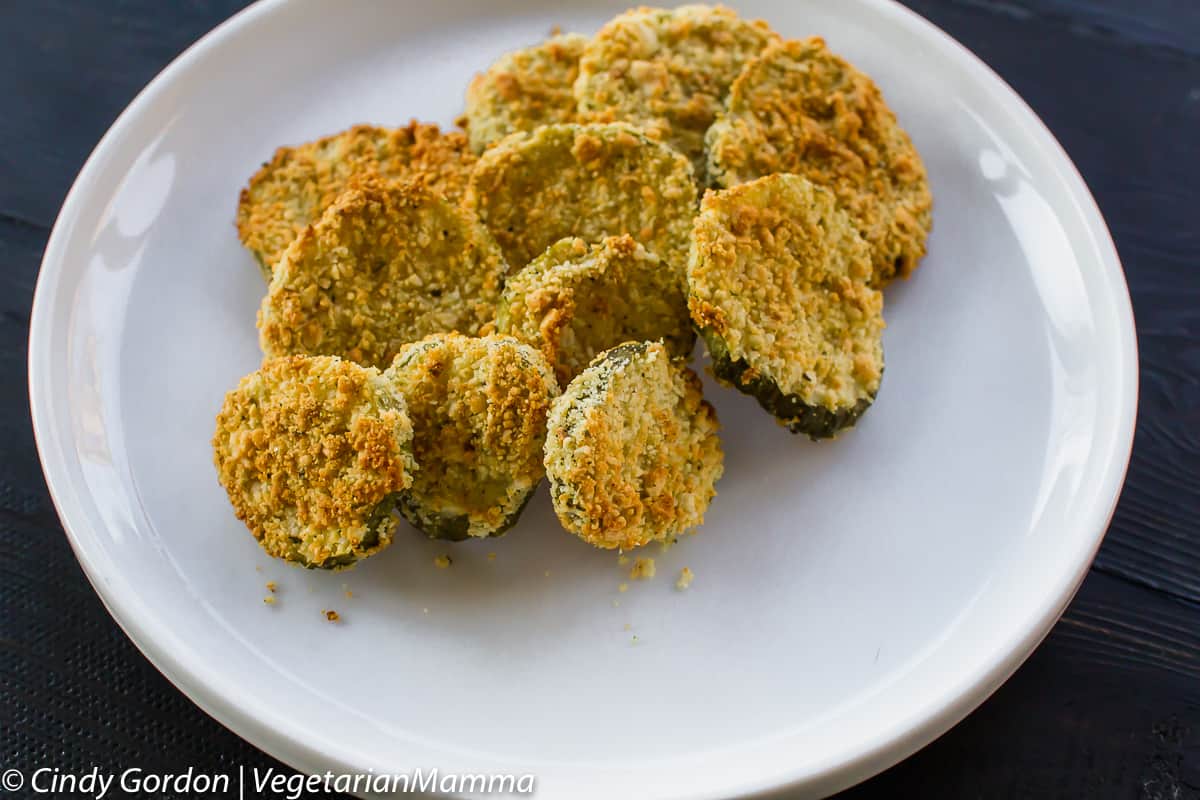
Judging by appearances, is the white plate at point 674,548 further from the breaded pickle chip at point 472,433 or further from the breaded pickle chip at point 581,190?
the breaded pickle chip at point 581,190

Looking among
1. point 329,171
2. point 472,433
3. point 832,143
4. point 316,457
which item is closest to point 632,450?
point 472,433

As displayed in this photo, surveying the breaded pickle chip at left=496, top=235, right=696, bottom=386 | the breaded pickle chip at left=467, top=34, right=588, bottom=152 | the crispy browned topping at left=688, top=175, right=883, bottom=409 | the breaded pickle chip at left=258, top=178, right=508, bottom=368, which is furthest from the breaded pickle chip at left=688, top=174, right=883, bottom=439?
the breaded pickle chip at left=467, top=34, right=588, bottom=152

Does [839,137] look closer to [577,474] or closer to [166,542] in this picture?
[577,474]

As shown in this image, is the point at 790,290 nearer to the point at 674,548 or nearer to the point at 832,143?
the point at 832,143

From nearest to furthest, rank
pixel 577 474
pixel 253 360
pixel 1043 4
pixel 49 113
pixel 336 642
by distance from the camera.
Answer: pixel 577 474 < pixel 336 642 < pixel 253 360 < pixel 49 113 < pixel 1043 4

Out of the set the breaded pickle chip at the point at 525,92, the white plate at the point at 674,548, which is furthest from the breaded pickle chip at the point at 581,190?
the white plate at the point at 674,548

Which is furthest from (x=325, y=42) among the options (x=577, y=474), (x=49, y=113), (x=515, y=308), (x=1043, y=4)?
(x=1043, y=4)
